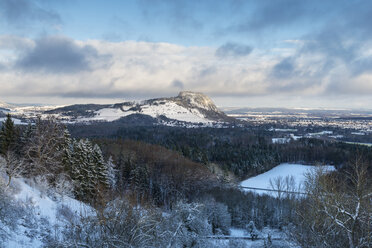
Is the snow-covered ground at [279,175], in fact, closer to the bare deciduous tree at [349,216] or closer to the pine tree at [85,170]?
the pine tree at [85,170]

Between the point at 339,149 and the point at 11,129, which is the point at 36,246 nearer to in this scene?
the point at 11,129

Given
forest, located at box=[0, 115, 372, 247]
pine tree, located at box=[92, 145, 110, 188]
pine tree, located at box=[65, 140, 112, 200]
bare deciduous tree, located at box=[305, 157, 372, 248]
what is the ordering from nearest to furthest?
bare deciduous tree, located at box=[305, 157, 372, 248], forest, located at box=[0, 115, 372, 247], pine tree, located at box=[65, 140, 112, 200], pine tree, located at box=[92, 145, 110, 188]

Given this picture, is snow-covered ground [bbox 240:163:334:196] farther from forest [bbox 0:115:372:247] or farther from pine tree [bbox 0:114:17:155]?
pine tree [bbox 0:114:17:155]

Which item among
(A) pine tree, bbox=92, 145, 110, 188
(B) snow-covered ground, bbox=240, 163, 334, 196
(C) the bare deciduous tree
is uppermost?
(C) the bare deciduous tree

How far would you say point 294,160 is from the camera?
437 feet

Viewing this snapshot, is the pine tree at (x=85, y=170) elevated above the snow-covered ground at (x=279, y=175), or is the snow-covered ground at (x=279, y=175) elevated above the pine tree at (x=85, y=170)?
the pine tree at (x=85, y=170)

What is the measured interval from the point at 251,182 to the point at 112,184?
5709 centimetres

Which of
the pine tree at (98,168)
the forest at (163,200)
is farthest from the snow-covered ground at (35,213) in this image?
the pine tree at (98,168)

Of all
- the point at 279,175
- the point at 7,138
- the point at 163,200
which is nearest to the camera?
the point at 7,138

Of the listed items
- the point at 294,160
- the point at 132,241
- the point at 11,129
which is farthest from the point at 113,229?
the point at 294,160

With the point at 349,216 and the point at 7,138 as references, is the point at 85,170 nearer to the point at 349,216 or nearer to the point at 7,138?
the point at 7,138

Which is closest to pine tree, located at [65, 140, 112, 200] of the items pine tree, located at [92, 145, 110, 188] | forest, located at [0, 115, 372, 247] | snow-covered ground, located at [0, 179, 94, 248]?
pine tree, located at [92, 145, 110, 188]

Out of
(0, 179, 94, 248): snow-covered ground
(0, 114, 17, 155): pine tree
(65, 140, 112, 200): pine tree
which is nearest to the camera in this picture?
(0, 179, 94, 248): snow-covered ground

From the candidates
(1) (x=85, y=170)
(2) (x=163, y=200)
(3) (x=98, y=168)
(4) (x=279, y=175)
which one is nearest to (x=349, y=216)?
(1) (x=85, y=170)
